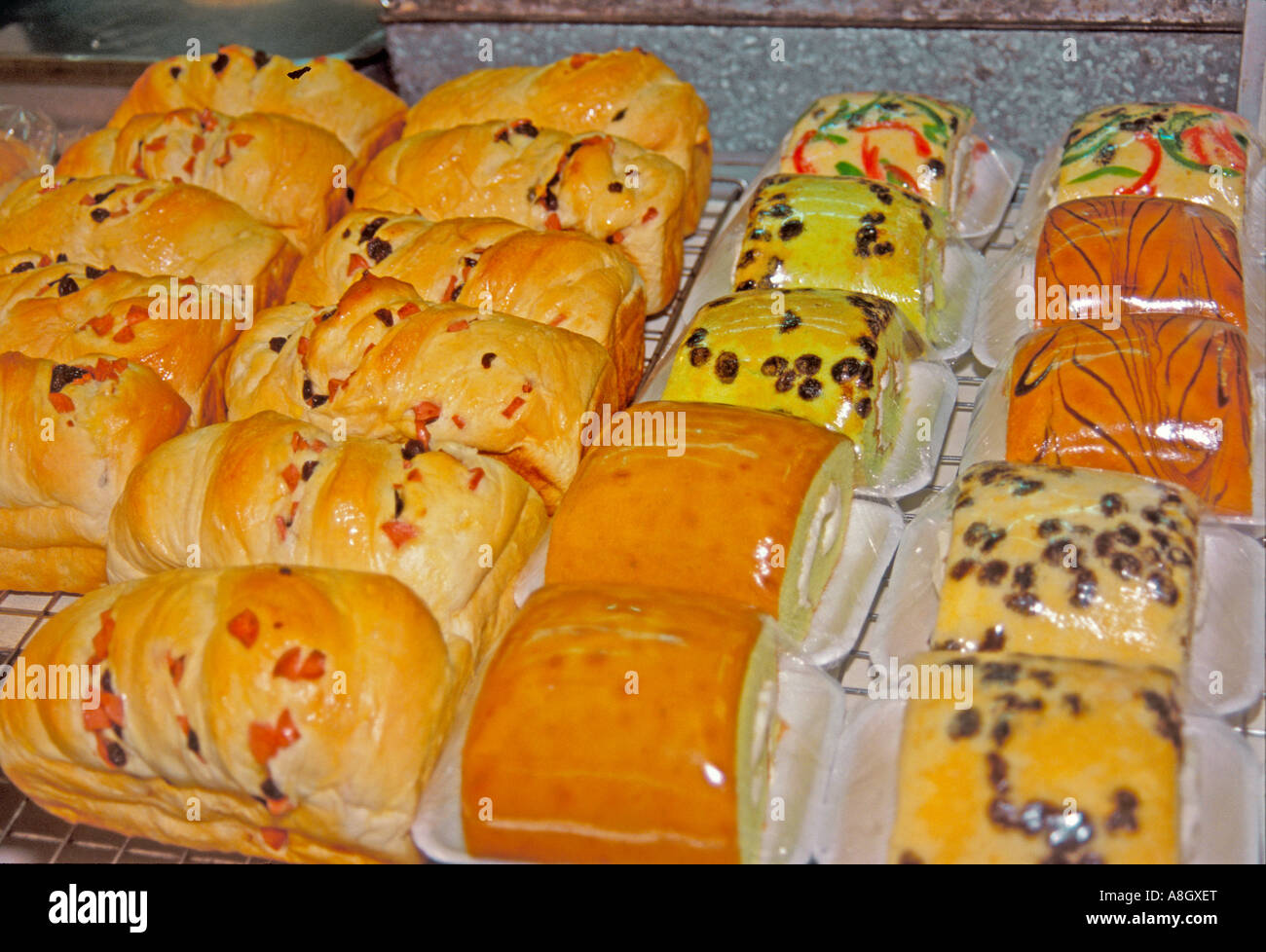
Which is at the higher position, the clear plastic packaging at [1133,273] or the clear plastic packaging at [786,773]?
the clear plastic packaging at [1133,273]

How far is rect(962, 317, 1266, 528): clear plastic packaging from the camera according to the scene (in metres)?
2.56

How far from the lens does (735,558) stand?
2.43 m

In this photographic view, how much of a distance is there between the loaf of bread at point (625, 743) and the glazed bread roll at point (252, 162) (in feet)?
6.51

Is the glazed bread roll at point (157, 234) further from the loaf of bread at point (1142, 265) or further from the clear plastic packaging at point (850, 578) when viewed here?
the loaf of bread at point (1142, 265)

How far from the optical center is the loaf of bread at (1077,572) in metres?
2.26

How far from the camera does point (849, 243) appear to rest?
3.16 m

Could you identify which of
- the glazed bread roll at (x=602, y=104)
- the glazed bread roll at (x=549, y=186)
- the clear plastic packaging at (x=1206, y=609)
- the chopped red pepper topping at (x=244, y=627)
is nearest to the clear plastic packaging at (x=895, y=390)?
the clear plastic packaging at (x=1206, y=609)

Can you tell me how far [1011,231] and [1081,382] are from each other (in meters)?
1.25

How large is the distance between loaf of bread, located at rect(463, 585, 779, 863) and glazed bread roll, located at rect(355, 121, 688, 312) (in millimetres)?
1473

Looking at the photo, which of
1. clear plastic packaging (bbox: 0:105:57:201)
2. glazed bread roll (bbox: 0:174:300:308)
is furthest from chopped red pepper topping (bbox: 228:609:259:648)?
clear plastic packaging (bbox: 0:105:57:201)

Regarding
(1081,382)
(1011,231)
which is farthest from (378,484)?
(1011,231)

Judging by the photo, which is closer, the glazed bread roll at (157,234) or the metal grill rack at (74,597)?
the metal grill rack at (74,597)
